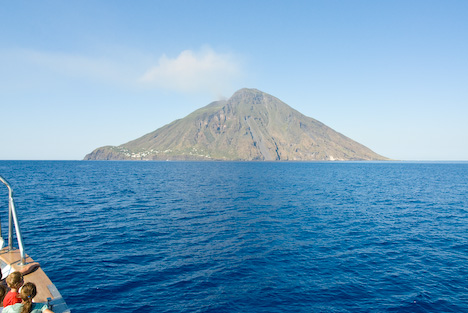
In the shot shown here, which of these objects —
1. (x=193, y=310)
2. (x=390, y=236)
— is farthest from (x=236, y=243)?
(x=390, y=236)

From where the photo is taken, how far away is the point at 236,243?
31.0 metres

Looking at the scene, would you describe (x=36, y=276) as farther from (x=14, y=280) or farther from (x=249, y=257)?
(x=249, y=257)

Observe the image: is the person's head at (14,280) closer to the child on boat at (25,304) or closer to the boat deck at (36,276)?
the child on boat at (25,304)

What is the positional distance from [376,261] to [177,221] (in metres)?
26.9

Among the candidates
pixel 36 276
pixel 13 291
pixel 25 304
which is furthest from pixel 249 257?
pixel 25 304

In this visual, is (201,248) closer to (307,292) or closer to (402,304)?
(307,292)

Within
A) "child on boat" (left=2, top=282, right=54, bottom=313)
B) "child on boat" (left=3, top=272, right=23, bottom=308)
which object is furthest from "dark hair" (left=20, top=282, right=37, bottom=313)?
"child on boat" (left=3, top=272, right=23, bottom=308)

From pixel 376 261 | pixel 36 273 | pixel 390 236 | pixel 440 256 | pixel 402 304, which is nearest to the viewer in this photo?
pixel 36 273

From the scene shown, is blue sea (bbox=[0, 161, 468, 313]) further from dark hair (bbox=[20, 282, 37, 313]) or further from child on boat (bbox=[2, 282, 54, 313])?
dark hair (bbox=[20, 282, 37, 313])

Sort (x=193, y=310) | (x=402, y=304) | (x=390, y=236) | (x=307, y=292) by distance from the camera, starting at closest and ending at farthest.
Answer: (x=193, y=310) → (x=402, y=304) → (x=307, y=292) → (x=390, y=236)

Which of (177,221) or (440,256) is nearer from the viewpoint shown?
(440,256)

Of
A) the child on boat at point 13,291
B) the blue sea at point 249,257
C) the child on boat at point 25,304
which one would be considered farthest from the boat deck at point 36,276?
the blue sea at point 249,257

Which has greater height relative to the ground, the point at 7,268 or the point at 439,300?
the point at 7,268

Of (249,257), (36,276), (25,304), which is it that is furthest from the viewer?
(249,257)
